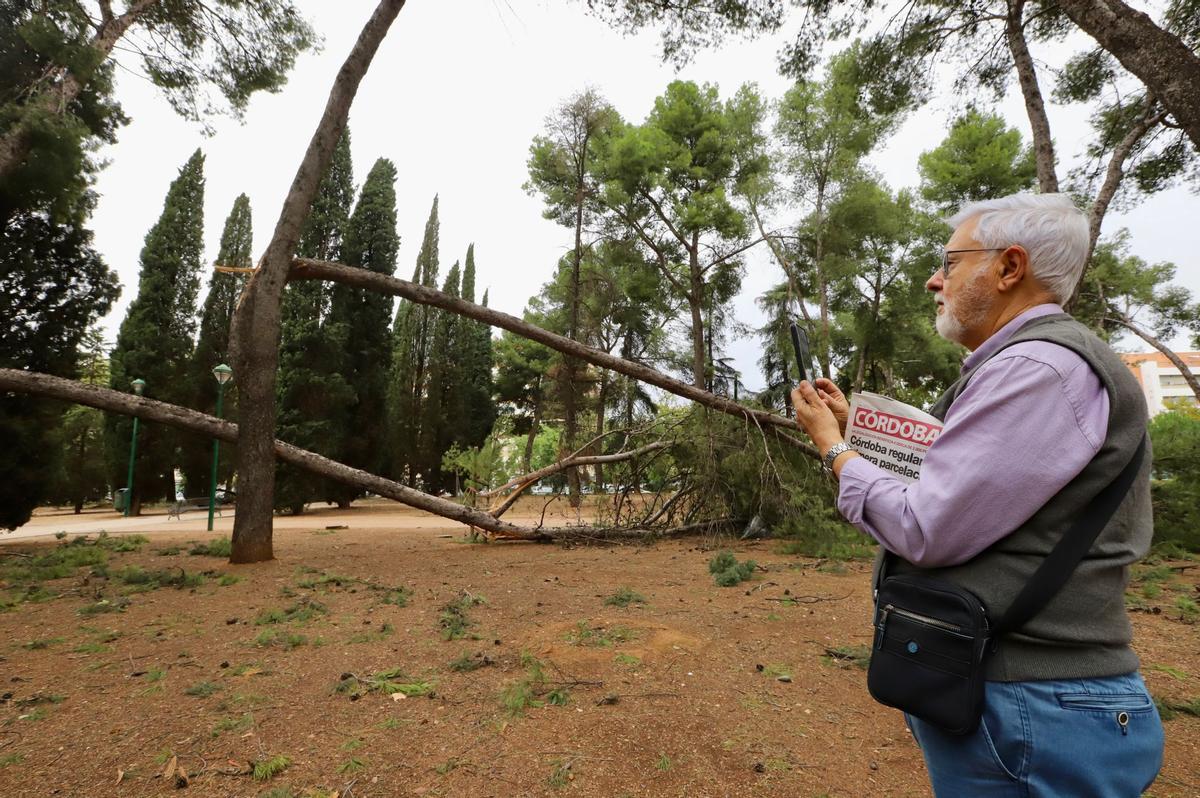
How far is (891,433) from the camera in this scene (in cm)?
121

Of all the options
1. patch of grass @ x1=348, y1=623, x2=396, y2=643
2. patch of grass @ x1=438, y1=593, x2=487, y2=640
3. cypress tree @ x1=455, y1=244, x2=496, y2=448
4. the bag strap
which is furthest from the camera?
cypress tree @ x1=455, y1=244, x2=496, y2=448

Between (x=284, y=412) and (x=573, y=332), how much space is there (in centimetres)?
972

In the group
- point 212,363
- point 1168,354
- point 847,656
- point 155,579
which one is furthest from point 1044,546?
point 212,363

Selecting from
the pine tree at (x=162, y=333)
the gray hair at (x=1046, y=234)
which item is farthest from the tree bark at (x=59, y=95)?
the pine tree at (x=162, y=333)

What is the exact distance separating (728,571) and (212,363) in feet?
80.2

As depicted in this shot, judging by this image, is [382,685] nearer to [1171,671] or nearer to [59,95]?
[1171,671]

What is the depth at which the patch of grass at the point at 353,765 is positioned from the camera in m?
2.06

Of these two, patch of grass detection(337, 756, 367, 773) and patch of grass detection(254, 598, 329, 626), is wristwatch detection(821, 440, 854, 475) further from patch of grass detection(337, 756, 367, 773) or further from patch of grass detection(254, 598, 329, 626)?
patch of grass detection(254, 598, 329, 626)

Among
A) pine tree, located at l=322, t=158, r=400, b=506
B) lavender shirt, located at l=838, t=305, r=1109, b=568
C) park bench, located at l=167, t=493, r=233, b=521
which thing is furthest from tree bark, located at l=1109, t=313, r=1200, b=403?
park bench, located at l=167, t=493, r=233, b=521

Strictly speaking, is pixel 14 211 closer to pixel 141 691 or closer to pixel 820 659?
pixel 141 691

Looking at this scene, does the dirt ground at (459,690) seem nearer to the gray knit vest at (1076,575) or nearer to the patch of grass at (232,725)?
the patch of grass at (232,725)

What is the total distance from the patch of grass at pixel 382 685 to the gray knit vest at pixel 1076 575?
2594 millimetres

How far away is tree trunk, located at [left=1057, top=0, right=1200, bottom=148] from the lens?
328 cm

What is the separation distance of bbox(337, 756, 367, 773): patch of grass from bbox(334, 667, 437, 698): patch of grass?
61 cm
